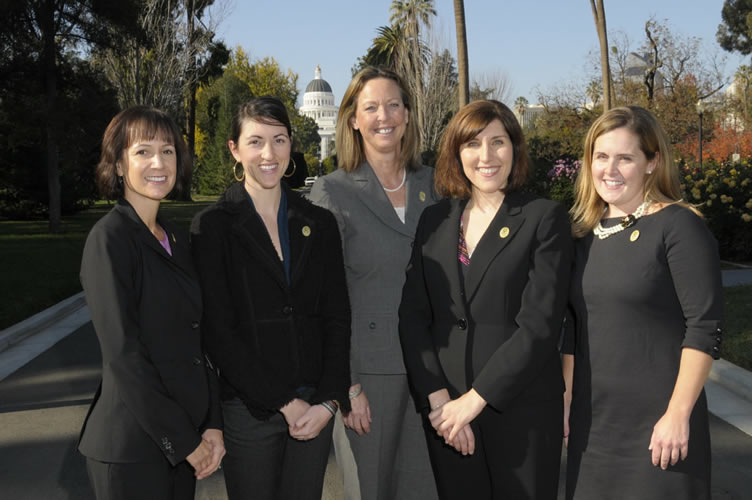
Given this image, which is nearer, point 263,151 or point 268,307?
point 268,307

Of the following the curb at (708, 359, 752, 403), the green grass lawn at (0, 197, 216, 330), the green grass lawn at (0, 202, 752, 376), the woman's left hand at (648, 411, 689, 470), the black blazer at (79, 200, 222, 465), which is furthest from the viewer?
the green grass lawn at (0, 197, 216, 330)

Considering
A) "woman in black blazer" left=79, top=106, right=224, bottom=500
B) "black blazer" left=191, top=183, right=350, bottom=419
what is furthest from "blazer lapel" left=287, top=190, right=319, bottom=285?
"woman in black blazer" left=79, top=106, right=224, bottom=500

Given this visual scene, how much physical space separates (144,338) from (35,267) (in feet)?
45.6

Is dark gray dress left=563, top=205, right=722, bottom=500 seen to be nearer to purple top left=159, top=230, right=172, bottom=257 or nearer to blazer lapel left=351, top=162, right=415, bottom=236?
blazer lapel left=351, top=162, right=415, bottom=236

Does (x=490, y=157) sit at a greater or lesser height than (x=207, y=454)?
greater

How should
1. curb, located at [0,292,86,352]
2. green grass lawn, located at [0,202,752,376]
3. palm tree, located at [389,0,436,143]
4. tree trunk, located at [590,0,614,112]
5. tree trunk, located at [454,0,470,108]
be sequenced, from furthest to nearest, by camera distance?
1. palm tree, located at [389,0,436,143]
2. tree trunk, located at [590,0,614,112]
3. tree trunk, located at [454,0,470,108]
4. curb, located at [0,292,86,352]
5. green grass lawn, located at [0,202,752,376]

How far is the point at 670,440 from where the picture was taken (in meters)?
2.50

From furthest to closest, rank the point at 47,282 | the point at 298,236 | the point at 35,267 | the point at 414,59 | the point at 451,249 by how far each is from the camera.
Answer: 1. the point at 414,59
2. the point at 35,267
3. the point at 47,282
4. the point at 298,236
5. the point at 451,249

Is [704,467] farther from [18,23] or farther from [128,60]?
[128,60]

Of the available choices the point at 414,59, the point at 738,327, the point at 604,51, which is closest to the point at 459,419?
the point at 738,327

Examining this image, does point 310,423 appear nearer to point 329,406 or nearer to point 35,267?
point 329,406

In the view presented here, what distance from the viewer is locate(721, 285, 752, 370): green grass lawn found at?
23.0ft

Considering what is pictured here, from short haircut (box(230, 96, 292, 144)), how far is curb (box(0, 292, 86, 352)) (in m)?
6.91

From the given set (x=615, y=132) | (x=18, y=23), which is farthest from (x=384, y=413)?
(x=18, y=23)
